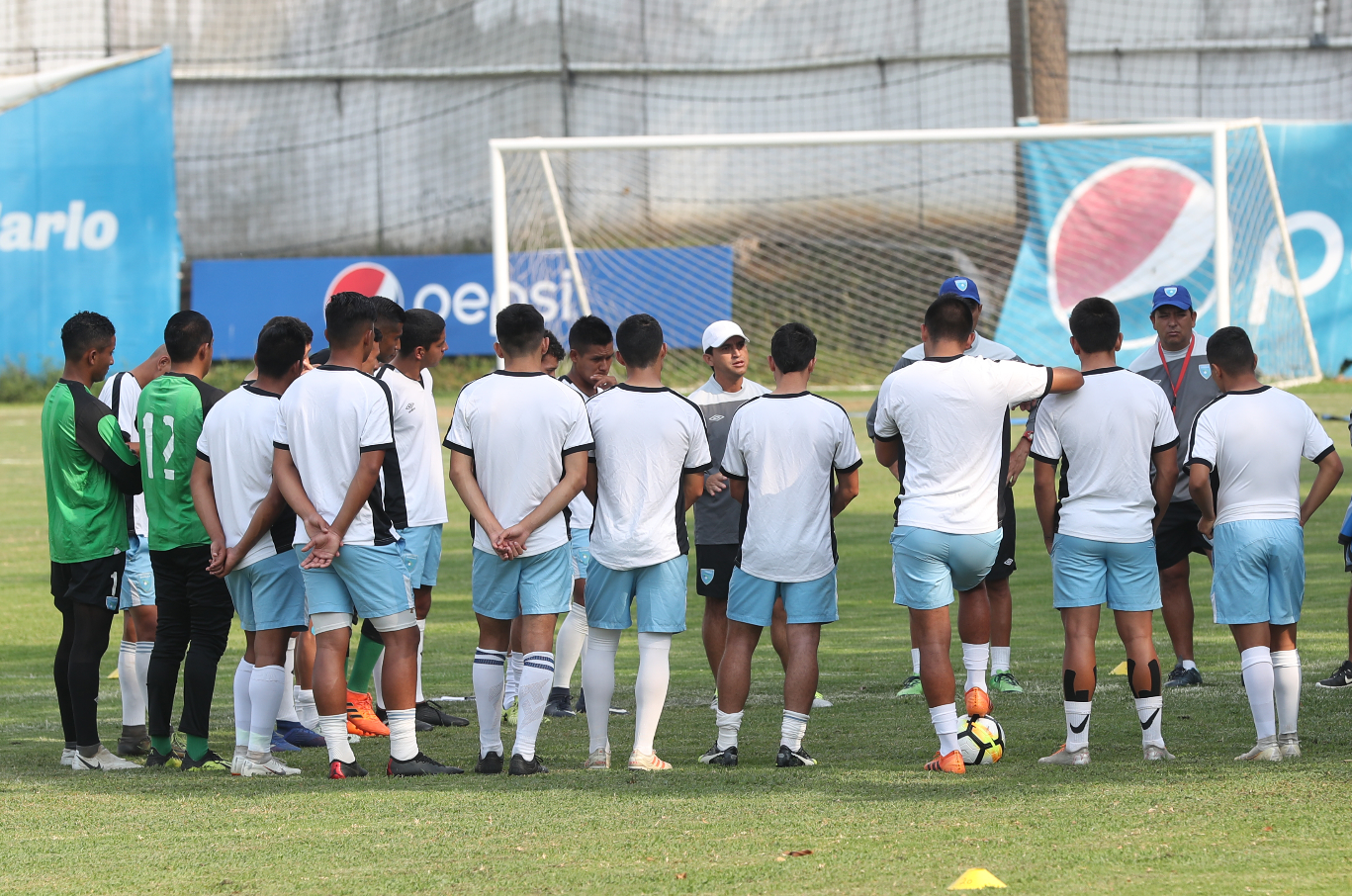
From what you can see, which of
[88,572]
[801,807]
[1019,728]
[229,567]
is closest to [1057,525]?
[1019,728]

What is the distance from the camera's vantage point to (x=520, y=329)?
6656mm

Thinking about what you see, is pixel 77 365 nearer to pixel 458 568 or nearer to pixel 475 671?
pixel 475 671

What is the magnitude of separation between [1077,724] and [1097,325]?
5.45 ft

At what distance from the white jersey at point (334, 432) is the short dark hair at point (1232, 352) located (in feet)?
11.5

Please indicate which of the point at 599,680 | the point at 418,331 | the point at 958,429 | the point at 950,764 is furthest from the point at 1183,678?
the point at 418,331

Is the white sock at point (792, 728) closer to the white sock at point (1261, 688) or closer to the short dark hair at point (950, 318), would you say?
the short dark hair at point (950, 318)

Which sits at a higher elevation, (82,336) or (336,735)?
(82,336)

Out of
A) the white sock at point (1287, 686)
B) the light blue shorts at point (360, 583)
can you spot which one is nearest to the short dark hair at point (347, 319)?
the light blue shorts at point (360, 583)

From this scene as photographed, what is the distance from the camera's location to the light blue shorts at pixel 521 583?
6.63 meters

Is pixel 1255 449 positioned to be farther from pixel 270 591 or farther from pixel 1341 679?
pixel 270 591

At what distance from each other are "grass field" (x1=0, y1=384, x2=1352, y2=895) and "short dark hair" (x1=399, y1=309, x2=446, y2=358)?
1.98m

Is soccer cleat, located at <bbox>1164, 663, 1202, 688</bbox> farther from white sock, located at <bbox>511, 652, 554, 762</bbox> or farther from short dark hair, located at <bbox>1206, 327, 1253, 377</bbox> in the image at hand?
white sock, located at <bbox>511, 652, 554, 762</bbox>

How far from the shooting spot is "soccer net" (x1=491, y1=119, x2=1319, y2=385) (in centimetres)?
2328

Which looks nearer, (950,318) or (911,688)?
(950,318)
